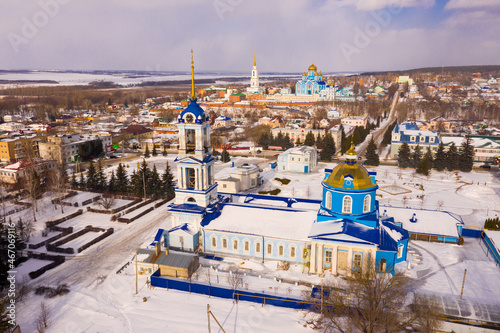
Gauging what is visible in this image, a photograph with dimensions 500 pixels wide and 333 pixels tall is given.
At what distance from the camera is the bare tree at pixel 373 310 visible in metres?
14.9

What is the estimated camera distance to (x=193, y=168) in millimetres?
24094

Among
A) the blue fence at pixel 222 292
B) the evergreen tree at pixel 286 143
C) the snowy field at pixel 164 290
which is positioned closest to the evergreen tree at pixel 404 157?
the snowy field at pixel 164 290

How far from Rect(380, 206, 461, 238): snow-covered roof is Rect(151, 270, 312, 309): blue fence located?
1298 centimetres

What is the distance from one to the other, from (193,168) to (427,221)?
1896cm

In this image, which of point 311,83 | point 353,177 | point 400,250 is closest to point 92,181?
point 353,177

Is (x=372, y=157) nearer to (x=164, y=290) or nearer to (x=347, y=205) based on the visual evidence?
(x=347, y=205)

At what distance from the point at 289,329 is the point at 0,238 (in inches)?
766

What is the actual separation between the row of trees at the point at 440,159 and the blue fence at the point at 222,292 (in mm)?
35611

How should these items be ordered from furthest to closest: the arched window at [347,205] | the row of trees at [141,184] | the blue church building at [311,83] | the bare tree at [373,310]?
the blue church building at [311,83] → the row of trees at [141,184] → the arched window at [347,205] → the bare tree at [373,310]

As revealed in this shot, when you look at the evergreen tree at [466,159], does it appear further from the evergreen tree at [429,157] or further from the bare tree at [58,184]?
the bare tree at [58,184]

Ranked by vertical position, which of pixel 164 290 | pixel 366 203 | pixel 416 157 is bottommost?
pixel 164 290

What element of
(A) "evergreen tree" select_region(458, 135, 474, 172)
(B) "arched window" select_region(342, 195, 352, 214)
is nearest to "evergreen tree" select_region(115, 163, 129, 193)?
(B) "arched window" select_region(342, 195, 352, 214)

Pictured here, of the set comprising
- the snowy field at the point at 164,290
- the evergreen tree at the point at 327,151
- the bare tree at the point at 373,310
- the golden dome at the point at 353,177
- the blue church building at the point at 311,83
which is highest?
the blue church building at the point at 311,83

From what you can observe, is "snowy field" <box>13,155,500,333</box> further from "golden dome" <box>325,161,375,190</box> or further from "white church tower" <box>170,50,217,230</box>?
"golden dome" <box>325,161,375,190</box>
